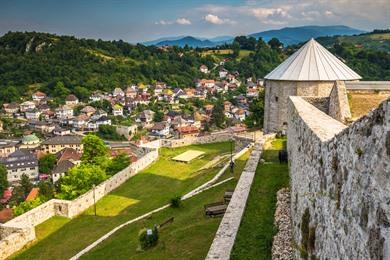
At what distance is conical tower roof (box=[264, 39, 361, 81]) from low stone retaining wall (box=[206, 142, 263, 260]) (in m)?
9.76

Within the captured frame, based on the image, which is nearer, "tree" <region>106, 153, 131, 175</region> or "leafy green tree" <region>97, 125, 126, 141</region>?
"tree" <region>106, 153, 131, 175</region>

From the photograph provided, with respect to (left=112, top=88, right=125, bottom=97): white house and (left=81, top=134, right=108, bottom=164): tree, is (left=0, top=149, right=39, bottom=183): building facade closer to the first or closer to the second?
(left=81, top=134, right=108, bottom=164): tree

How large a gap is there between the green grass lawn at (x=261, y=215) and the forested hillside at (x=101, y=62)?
366 feet

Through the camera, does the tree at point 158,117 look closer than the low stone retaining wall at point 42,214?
No

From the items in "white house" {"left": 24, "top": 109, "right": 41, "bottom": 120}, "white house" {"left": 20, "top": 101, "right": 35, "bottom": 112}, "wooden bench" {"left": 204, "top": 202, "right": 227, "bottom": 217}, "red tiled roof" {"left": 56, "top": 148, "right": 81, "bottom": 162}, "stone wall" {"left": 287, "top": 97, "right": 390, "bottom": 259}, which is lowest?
"red tiled roof" {"left": 56, "top": 148, "right": 81, "bottom": 162}

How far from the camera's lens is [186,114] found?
351 feet

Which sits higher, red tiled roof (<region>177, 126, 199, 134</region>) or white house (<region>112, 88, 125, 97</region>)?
white house (<region>112, 88, 125, 97</region>)

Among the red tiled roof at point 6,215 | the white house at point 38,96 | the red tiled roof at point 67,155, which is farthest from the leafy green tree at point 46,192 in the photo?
the white house at point 38,96

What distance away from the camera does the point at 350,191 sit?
3863 mm

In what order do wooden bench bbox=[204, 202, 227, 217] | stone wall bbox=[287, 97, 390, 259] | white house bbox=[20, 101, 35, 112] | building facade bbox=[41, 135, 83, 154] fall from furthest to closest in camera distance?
white house bbox=[20, 101, 35, 112], building facade bbox=[41, 135, 83, 154], wooden bench bbox=[204, 202, 227, 217], stone wall bbox=[287, 97, 390, 259]

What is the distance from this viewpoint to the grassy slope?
11.5 m

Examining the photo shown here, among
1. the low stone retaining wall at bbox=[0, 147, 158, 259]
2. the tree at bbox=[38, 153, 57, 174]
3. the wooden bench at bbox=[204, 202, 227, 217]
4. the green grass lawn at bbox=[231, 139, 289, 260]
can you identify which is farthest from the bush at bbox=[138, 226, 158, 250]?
the tree at bbox=[38, 153, 57, 174]

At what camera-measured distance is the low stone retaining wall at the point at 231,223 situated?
8.70 metres

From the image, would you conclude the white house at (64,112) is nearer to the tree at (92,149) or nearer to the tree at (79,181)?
the tree at (92,149)
